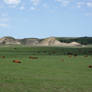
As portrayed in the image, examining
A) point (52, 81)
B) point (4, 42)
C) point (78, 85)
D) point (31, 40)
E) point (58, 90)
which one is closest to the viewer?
point (58, 90)

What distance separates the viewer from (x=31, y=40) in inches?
6575

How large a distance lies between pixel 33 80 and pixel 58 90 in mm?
2270

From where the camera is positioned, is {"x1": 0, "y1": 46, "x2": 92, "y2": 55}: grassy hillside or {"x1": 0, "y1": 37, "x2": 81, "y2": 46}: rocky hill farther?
{"x1": 0, "y1": 37, "x2": 81, "y2": 46}: rocky hill

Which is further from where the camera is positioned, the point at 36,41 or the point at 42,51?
the point at 36,41

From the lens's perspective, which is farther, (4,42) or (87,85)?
(4,42)

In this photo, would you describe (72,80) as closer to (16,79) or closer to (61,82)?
(61,82)

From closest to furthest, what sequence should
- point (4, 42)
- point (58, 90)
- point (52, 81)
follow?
point (58, 90) → point (52, 81) → point (4, 42)

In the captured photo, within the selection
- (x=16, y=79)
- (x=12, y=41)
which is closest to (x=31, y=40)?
(x=12, y=41)

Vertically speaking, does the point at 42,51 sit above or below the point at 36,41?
below

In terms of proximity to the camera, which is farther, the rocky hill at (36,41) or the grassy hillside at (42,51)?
the rocky hill at (36,41)

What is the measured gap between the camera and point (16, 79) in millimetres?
11703

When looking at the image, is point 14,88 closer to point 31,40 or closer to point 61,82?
point 61,82

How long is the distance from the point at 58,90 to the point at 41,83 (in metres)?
1.47

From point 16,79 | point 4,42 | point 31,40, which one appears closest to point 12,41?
point 4,42
